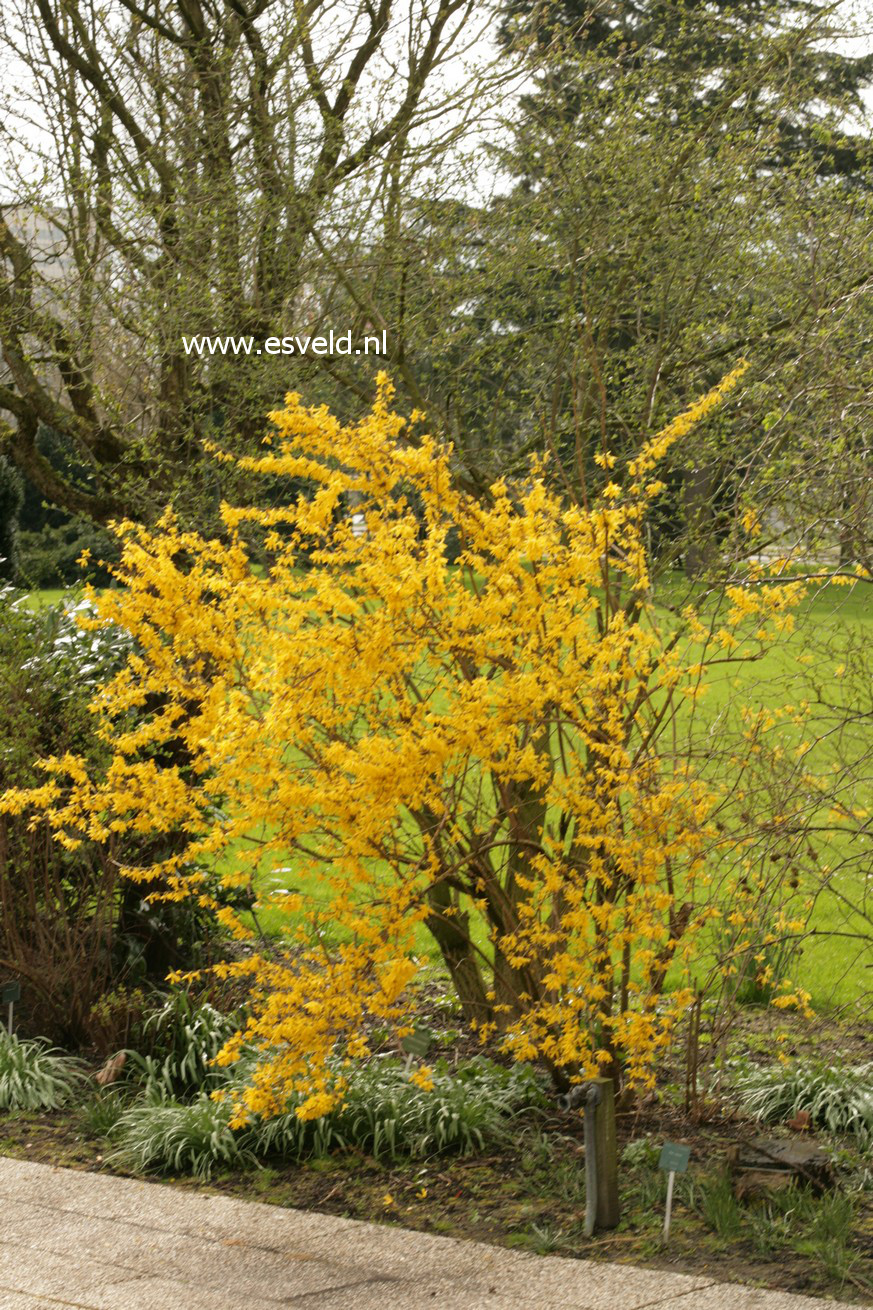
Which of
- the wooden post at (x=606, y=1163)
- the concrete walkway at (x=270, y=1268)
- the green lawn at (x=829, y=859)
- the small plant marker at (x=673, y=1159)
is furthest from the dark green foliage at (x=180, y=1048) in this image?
the small plant marker at (x=673, y=1159)

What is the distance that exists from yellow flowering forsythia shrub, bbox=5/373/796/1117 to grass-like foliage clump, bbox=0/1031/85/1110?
3.65 feet

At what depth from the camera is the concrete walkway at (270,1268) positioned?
3533 mm

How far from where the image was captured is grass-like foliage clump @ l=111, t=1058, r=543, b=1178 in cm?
478

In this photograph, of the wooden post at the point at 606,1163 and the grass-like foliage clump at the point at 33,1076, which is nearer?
the wooden post at the point at 606,1163

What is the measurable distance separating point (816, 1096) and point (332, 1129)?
5.89 feet

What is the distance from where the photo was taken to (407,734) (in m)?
4.00

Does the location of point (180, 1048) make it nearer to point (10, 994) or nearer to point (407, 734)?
point (10, 994)

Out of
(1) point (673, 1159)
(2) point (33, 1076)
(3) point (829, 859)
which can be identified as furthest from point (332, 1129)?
(3) point (829, 859)

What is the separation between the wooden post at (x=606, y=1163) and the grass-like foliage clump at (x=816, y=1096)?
3.84 ft

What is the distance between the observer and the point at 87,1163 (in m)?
4.85

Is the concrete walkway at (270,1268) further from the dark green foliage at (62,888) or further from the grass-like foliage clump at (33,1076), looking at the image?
the dark green foliage at (62,888)

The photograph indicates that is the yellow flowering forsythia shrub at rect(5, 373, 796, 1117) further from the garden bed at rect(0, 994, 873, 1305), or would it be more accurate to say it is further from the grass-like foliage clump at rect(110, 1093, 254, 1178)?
the garden bed at rect(0, 994, 873, 1305)

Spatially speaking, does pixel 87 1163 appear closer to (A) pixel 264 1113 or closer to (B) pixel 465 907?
(A) pixel 264 1113

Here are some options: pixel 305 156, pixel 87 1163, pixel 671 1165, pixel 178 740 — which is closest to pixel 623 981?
pixel 671 1165
